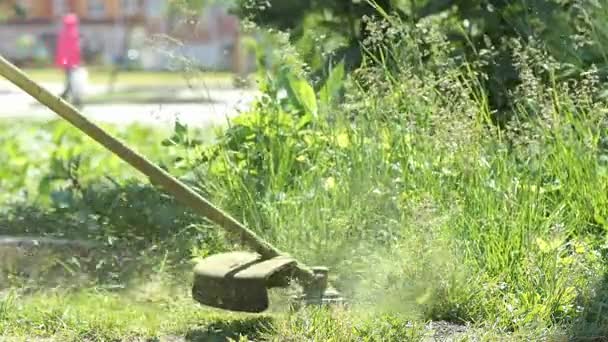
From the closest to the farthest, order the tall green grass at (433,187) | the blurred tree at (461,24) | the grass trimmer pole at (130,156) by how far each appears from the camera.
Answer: the grass trimmer pole at (130,156) → the tall green grass at (433,187) → the blurred tree at (461,24)

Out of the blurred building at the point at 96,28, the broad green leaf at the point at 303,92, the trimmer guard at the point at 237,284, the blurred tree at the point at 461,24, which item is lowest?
the blurred building at the point at 96,28

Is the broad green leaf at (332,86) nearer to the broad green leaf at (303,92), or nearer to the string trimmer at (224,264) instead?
the broad green leaf at (303,92)

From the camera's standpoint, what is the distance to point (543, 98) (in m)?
5.00

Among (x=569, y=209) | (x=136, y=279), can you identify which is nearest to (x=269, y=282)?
(x=136, y=279)


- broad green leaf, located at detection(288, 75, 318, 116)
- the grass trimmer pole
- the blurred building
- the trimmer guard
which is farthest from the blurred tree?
the blurred building

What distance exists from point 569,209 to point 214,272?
1.66 metres

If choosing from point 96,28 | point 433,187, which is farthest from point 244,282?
point 96,28

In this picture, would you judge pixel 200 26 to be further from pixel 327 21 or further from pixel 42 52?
pixel 42 52

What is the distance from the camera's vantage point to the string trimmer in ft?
13.0

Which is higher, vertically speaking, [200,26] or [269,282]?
[200,26]

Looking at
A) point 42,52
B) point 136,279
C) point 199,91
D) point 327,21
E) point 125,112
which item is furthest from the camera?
point 42,52

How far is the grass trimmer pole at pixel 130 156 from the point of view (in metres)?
3.95

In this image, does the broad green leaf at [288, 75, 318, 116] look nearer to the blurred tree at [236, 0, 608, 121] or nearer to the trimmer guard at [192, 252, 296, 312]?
the blurred tree at [236, 0, 608, 121]

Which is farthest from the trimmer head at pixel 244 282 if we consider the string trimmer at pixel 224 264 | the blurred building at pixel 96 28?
the blurred building at pixel 96 28
